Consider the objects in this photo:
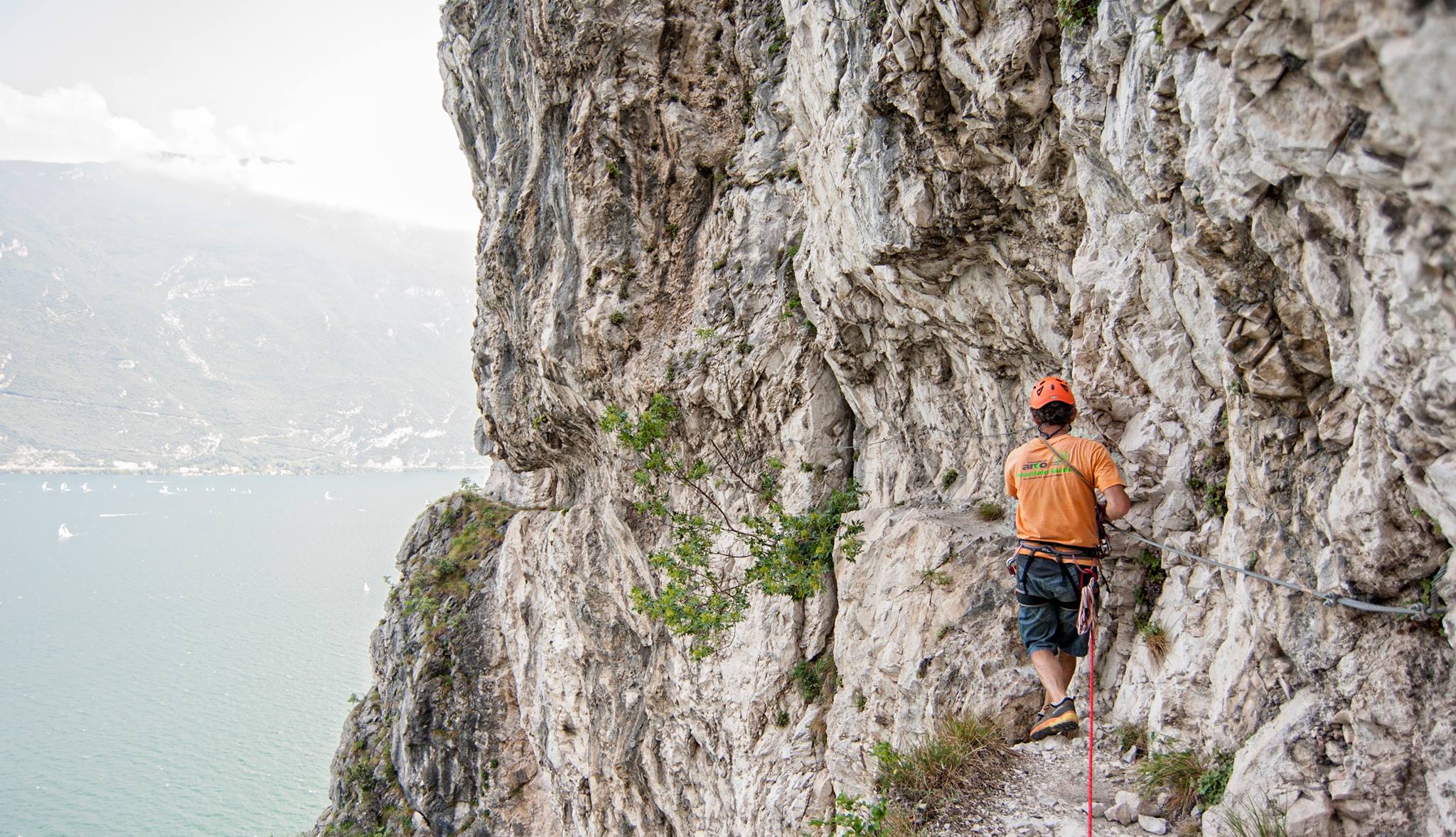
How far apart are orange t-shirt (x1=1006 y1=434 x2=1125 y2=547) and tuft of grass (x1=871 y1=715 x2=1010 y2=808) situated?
179 centimetres

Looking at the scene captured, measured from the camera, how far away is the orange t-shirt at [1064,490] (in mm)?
Result: 5980

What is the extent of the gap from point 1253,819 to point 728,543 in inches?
385

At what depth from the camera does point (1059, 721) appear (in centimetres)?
616

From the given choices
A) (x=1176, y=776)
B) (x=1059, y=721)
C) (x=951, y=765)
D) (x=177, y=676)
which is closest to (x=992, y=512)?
(x=1059, y=721)

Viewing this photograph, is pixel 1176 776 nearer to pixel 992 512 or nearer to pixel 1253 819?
pixel 1253 819

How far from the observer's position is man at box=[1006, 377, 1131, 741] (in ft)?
19.8

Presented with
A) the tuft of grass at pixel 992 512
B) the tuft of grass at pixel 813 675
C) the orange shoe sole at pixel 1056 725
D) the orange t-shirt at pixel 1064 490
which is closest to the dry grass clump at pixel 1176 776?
the orange shoe sole at pixel 1056 725

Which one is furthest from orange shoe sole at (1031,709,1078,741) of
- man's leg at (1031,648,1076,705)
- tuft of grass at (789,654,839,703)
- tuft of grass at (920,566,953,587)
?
tuft of grass at (789,654,839,703)

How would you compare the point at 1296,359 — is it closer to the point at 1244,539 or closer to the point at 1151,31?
the point at 1244,539

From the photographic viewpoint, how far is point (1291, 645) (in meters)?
4.47

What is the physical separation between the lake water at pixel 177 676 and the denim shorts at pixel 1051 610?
5400cm

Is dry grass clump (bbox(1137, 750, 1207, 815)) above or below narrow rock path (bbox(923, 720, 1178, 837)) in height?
above

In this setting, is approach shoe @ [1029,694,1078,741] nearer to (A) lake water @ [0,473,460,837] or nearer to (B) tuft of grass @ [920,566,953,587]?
(B) tuft of grass @ [920,566,953,587]

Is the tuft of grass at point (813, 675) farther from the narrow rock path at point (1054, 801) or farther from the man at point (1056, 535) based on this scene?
the narrow rock path at point (1054, 801)
